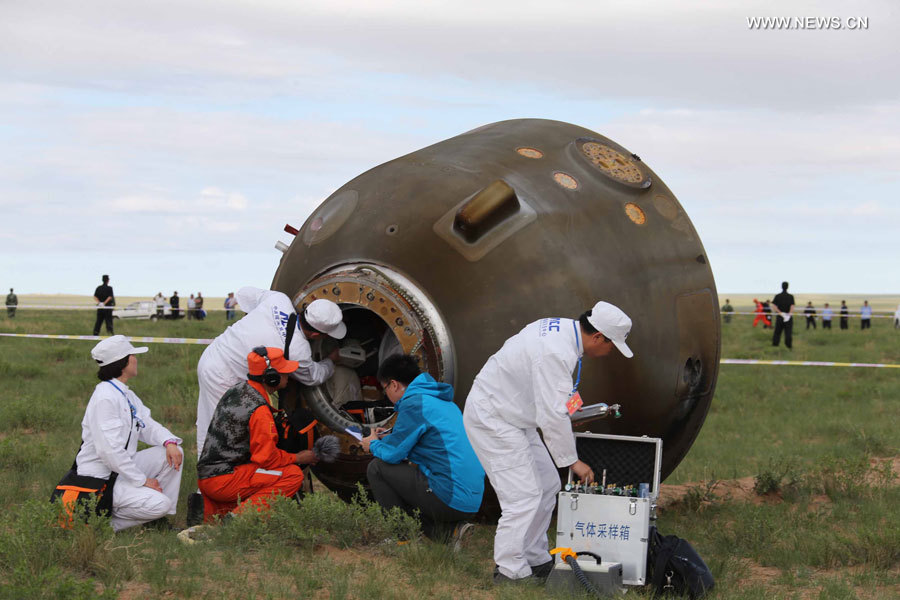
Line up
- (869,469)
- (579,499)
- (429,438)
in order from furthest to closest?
(869,469) < (429,438) < (579,499)

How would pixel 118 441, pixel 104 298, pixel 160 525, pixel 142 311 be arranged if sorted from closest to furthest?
pixel 118 441 → pixel 160 525 → pixel 104 298 → pixel 142 311

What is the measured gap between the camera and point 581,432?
6520mm

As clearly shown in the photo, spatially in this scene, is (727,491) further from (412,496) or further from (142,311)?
(142,311)

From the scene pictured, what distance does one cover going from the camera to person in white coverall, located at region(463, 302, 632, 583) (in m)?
5.63

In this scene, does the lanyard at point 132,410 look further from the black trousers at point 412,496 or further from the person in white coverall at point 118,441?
the black trousers at point 412,496

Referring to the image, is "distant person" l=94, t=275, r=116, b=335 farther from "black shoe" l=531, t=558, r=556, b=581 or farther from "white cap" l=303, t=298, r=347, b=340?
"black shoe" l=531, t=558, r=556, b=581

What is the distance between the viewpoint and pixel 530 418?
5848 millimetres

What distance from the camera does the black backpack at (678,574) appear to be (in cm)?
562

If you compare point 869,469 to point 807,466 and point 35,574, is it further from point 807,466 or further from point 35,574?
point 35,574

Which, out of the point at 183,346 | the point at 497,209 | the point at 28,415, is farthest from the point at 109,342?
the point at 183,346

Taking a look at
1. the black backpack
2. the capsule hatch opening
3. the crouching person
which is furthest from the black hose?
the crouching person

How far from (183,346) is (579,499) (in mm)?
15380

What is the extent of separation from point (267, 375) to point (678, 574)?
117 inches

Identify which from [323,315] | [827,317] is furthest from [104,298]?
[827,317]
